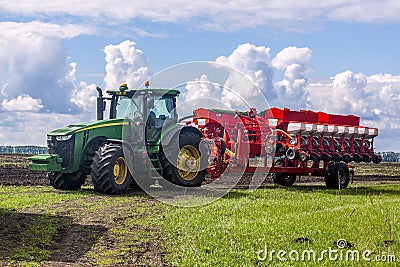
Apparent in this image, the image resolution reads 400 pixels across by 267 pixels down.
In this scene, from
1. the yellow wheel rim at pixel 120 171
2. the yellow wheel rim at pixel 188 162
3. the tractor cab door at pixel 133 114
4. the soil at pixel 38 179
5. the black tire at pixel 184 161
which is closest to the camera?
the yellow wheel rim at pixel 120 171

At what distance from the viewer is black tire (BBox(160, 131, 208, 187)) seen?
19.6 metres

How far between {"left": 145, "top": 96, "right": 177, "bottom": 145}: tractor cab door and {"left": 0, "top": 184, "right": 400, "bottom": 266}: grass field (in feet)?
9.75

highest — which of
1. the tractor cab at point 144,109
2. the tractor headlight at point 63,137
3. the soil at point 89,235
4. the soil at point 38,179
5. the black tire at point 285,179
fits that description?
the tractor cab at point 144,109

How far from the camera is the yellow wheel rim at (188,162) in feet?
65.1

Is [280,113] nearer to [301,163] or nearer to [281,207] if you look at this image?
[301,163]

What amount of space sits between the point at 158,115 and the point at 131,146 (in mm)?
1479

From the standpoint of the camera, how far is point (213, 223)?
12.7 meters

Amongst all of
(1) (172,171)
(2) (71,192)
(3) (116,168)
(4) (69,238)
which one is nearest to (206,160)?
(1) (172,171)

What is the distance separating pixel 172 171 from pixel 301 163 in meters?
5.65

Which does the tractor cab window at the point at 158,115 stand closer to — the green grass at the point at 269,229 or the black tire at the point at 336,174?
the green grass at the point at 269,229

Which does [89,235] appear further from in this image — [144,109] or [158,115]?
[158,115]

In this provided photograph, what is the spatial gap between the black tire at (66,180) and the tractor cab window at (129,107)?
8.38 feet

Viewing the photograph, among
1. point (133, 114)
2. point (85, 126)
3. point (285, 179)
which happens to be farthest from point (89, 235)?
point (285, 179)

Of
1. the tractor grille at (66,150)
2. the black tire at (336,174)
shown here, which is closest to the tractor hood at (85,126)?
the tractor grille at (66,150)
